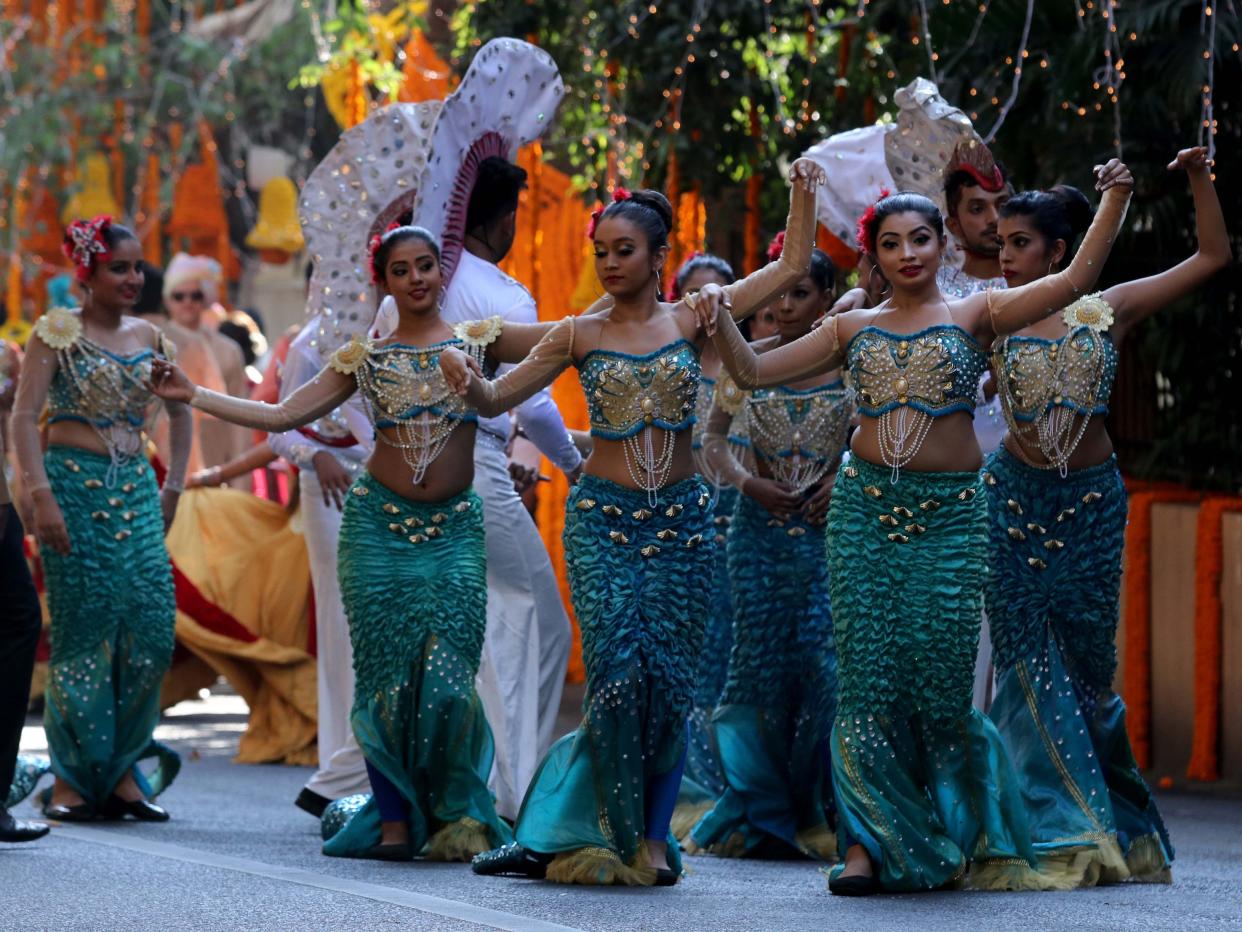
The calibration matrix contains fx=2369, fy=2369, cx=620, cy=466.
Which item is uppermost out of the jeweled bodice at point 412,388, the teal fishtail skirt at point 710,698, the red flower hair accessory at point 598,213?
the red flower hair accessory at point 598,213

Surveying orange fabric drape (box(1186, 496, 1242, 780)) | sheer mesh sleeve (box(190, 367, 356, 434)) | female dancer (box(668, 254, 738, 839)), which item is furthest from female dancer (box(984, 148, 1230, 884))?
orange fabric drape (box(1186, 496, 1242, 780))

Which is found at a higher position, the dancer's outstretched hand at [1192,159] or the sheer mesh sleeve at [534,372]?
the dancer's outstretched hand at [1192,159]

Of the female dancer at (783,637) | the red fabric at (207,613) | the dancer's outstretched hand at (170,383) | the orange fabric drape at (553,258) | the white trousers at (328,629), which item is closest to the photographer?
the dancer's outstretched hand at (170,383)

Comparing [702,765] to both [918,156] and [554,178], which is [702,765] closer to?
[918,156]

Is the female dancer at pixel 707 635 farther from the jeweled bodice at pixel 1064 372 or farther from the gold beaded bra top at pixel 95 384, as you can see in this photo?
the gold beaded bra top at pixel 95 384

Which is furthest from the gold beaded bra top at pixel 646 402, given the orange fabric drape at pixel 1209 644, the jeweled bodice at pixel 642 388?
the orange fabric drape at pixel 1209 644

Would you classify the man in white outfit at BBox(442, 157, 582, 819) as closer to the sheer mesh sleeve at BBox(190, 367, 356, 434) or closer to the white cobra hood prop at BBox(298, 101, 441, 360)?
the sheer mesh sleeve at BBox(190, 367, 356, 434)

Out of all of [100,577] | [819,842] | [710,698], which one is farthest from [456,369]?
[100,577]

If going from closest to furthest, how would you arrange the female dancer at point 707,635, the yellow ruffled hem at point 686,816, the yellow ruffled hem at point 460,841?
the yellow ruffled hem at point 460,841, the yellow ruffled hem at point 686,816, the female dancer at point 707,635

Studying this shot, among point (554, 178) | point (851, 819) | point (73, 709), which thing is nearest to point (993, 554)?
point (851, 819)

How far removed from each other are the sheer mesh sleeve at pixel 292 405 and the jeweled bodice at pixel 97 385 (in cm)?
96

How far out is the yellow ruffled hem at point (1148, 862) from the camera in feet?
21.2

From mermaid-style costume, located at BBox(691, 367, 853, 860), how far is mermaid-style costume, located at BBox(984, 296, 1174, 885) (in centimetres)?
76

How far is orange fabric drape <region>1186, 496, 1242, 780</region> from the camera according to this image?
9.20m
